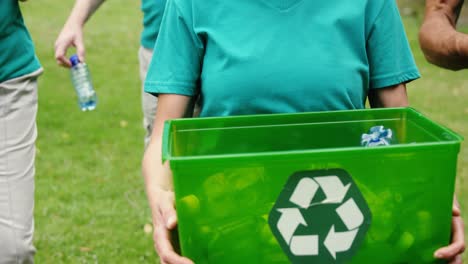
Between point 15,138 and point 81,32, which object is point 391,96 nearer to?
point 15,138

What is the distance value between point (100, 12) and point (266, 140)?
11.6m

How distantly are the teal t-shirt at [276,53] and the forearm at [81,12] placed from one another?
1836mm

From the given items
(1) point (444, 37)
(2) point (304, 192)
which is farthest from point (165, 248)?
(1) point (444, 37)

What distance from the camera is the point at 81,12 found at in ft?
12.2

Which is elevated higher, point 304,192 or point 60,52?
point 304,192

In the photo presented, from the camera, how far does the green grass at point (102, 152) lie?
4801 millimetres

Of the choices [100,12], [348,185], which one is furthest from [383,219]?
[100,12]

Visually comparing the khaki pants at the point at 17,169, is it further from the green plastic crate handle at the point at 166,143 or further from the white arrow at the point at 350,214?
the white arrow at the point at 350,214

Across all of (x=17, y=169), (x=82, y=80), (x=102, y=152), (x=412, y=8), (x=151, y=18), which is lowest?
(x=412, y=8)

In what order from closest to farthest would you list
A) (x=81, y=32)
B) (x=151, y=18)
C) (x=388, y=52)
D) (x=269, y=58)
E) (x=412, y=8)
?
(x=269, y=58)
(x=388, y=52)
(x=81, y=32)
(x=151, y=18)
(x=412, y=8)

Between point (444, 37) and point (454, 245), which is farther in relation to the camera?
point (444, 37)

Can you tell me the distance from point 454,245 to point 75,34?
243cm

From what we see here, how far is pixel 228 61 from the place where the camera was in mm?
1834

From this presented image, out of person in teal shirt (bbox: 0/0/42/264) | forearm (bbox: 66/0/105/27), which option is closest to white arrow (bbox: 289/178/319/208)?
person in teal shirt (bbox: 0/0/42/264)
